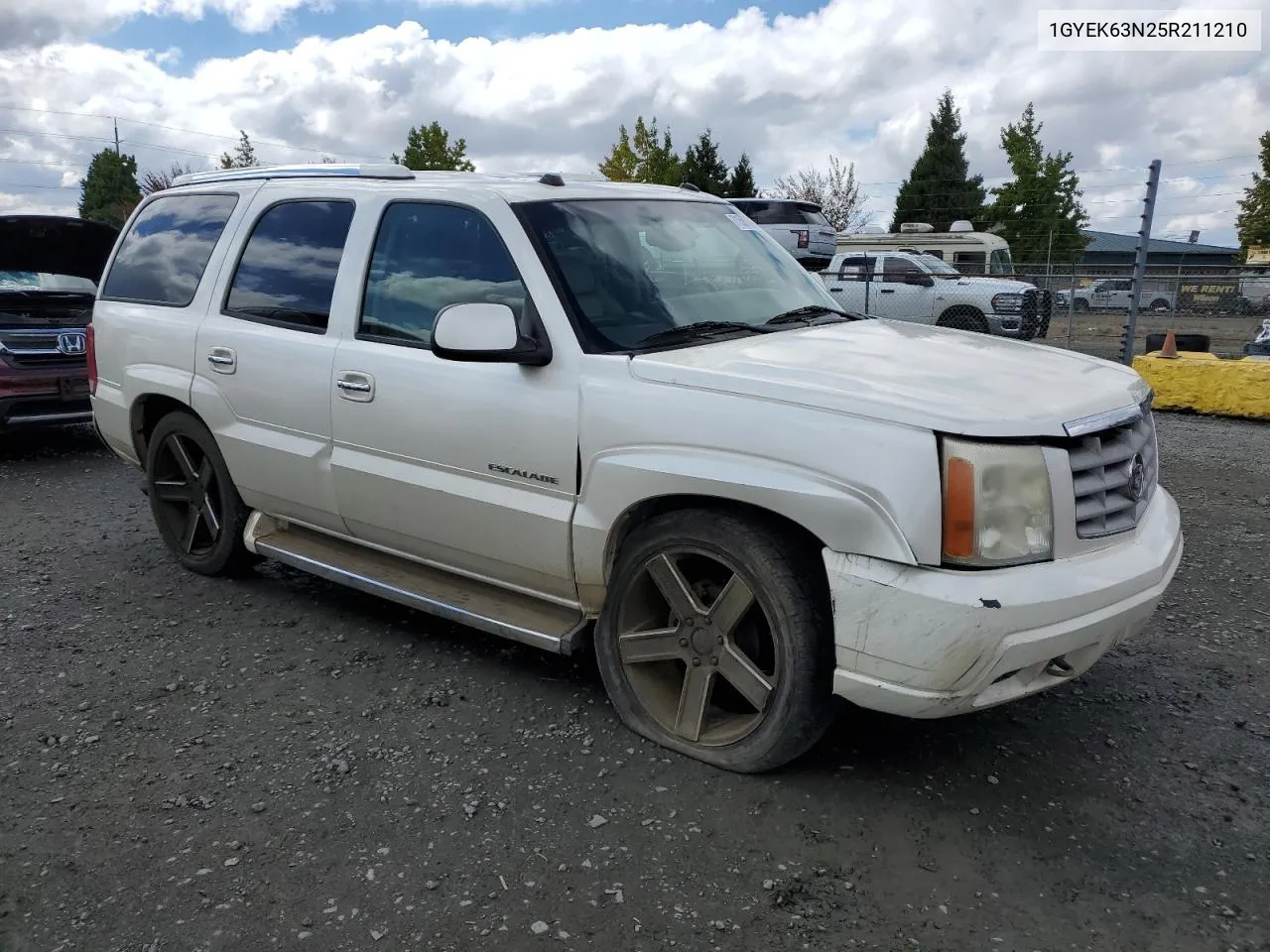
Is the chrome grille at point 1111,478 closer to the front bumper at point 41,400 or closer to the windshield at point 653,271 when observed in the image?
the windshield at point 653,271

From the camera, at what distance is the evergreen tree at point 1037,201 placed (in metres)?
38.0

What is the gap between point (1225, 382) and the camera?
393 inches

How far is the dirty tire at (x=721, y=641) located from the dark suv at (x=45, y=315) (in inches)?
251

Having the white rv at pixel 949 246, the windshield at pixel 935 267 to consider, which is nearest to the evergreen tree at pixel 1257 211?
the white rv at pixel 949 246

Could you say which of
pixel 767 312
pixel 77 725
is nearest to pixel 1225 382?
pixel 767 312

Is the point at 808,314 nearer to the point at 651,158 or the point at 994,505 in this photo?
the point at 994,505

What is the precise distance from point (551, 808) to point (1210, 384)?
9.36 metres

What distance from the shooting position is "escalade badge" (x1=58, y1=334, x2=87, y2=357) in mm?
8133

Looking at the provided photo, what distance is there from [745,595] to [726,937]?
963 mm

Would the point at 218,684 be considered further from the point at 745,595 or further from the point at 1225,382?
the point at 1225,382

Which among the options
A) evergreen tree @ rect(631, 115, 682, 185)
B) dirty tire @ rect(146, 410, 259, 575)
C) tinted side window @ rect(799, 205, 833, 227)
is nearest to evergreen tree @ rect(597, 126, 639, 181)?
evergreen tree @ rect(631, 115, 682, 185)

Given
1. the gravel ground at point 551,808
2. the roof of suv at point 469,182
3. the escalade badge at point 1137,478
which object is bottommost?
the gravel ground at point 551,808

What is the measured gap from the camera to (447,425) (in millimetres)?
3689

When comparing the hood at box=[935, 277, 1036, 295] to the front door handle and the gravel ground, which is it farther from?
the front door handle
